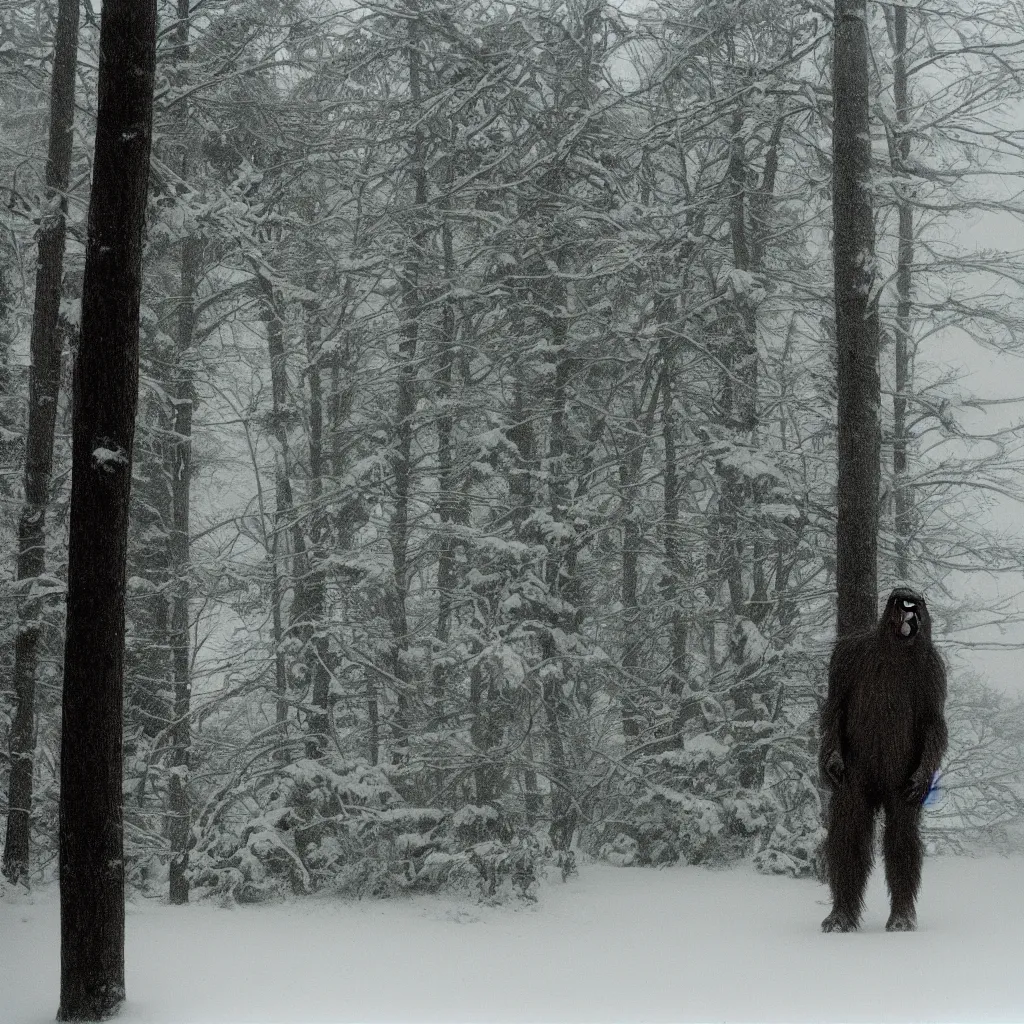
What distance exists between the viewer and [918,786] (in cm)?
707

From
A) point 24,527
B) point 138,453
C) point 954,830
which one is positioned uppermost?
point 138,453

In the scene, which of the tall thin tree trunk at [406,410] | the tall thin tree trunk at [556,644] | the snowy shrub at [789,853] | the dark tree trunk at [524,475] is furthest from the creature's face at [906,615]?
the tall thin tree trunk at [406,410]

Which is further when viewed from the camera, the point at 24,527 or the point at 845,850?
the point at 24,527

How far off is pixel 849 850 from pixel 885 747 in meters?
0.71

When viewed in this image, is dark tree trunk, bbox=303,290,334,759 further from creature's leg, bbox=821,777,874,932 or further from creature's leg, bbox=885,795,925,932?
creature's leg, bbox=885,795,925,932

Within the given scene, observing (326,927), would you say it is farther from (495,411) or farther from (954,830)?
(954,830)

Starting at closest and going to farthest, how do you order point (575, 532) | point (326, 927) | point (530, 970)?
1. point (530, 970)
2. point (326, 927)
3. point (575, 532)

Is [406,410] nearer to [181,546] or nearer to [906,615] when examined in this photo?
[181,546]

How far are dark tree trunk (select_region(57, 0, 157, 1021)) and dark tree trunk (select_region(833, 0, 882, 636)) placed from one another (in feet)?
17.8

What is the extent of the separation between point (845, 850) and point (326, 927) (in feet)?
14.3

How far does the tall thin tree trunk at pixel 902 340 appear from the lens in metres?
13.1

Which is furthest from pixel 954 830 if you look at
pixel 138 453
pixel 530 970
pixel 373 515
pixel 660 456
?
pixel 138 453

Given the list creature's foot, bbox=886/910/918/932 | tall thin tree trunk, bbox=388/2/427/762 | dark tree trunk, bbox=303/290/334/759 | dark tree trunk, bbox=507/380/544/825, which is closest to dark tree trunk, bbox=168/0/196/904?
dark tree trunk, bbox=303/290/334/759

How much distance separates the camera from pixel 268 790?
12023 mm
